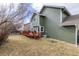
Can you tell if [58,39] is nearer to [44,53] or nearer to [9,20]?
[44,53]

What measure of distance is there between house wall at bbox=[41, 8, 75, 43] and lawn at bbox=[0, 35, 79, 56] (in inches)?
3.2

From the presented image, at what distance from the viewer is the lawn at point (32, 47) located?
293cm

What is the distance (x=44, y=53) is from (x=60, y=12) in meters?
0.59

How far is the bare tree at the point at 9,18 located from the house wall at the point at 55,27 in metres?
0.31

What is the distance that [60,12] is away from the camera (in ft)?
9.67

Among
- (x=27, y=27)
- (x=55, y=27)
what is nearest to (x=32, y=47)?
(x=27, y=27)

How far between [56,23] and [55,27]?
0.18 ft

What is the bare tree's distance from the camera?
115 inches

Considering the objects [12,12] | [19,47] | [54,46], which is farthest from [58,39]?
[12,12]

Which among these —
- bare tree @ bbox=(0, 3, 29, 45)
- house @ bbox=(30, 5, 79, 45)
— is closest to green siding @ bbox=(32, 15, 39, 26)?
house @ bbox=(30, 5, 79, 45)

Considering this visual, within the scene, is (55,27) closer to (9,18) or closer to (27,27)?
(27,27)

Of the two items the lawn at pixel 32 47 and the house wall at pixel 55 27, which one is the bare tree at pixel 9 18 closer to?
the lawn at pixel 32 47

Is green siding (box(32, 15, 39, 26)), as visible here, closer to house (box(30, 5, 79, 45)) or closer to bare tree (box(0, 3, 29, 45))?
house (box(30, 5, 79, 45))

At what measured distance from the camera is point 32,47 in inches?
116
